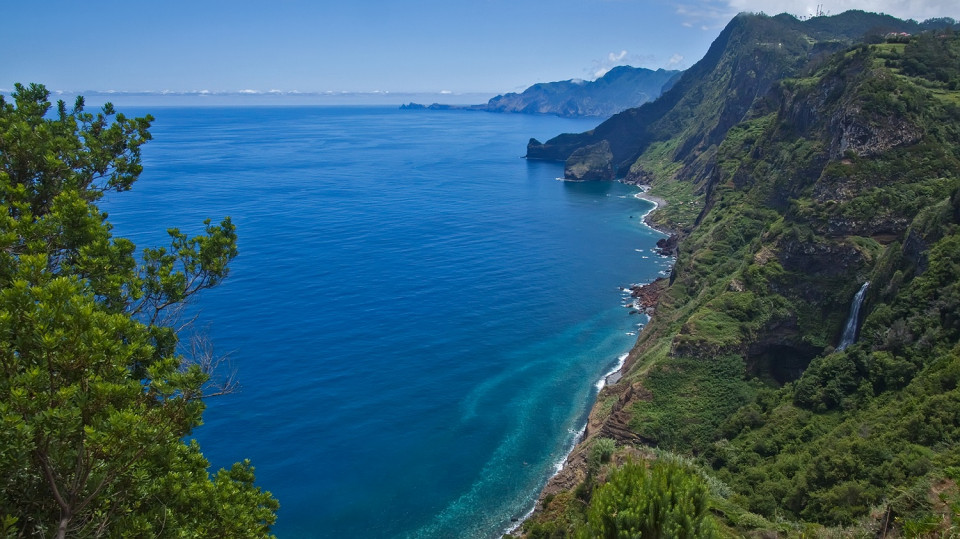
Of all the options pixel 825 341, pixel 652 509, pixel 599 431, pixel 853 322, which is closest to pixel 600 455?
pixel 599 431

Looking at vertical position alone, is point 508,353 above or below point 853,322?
below

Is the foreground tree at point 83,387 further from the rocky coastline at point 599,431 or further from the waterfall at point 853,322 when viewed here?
the waterfall at point 853,322

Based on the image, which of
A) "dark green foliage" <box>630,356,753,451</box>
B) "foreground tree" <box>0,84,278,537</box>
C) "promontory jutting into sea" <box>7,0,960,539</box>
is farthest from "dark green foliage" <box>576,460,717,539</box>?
"dark green foliage" <box>630,356,753,451</box>

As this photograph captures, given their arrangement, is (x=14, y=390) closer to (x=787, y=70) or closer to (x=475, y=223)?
(x=475, y=223)

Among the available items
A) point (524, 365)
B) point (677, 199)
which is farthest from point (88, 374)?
point (677, 199)

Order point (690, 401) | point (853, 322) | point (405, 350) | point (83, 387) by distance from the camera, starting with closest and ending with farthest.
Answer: point (83, 387), point (690, 401), point (853, 322), point (405, 350)

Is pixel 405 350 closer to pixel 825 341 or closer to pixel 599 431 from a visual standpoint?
pixel 599 431

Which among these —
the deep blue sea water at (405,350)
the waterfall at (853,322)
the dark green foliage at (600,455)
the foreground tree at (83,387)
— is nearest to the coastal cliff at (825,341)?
the dark green foliage at (600,455)
